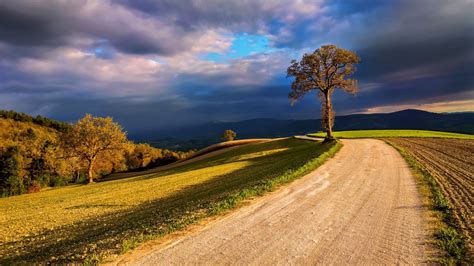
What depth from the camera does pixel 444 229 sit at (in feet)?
29.5

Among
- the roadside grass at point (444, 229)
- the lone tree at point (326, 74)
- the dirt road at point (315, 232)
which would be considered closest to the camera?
the roadside grass at point (444, 229)

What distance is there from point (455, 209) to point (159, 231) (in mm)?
12260

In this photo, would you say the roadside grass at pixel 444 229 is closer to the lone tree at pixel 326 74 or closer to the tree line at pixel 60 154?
the lone tree at pixel 326 74

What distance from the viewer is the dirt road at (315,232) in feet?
24.0

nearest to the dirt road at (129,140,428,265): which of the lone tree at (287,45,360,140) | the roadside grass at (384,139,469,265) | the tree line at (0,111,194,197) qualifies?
the roadside grass at (384,139,469,265)

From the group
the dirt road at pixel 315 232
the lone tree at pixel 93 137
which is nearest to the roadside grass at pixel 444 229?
the dirt road at pixel 315 232

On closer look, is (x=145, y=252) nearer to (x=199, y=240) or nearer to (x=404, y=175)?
(x=199, y=240)

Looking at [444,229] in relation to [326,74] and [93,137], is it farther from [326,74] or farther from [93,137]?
[93,137]

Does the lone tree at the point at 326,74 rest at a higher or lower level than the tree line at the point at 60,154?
higher

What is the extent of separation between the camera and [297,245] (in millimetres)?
8016

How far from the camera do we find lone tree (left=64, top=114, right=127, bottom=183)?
56.4 m

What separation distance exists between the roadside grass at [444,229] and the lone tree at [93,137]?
57398mm

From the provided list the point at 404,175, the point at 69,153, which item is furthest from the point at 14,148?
the point at 404,175

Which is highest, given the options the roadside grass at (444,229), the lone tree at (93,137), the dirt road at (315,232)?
the lone tree at (93,137)
